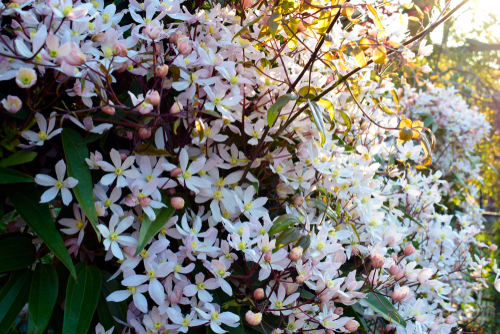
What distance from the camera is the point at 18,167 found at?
1.78 feet

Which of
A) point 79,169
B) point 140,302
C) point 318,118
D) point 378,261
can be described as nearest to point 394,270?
point 378,261

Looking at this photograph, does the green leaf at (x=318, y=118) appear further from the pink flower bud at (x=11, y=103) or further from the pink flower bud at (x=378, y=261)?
the pink flower bud at (x=11, y=103)

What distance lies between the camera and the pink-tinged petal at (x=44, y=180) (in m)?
0.48

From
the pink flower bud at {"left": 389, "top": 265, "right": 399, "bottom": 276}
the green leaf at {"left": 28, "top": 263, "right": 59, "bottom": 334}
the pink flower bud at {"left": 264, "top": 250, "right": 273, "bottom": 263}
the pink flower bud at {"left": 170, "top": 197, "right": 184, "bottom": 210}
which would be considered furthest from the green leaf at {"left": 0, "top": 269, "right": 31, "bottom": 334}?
the pink flower bud at {"left": 389, "top": 265, "right": 399, "bottom": 276}

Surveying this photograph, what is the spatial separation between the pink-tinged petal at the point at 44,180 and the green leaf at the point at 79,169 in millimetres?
29

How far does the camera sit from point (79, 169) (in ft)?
1.64

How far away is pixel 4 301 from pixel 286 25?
1.90 ft

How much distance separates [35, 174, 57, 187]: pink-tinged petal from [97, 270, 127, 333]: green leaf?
18 centimetres

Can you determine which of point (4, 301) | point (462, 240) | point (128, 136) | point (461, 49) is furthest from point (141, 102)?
point (461, 49)

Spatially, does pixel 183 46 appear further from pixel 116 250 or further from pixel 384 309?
pixel 384 309

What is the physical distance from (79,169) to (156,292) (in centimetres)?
20

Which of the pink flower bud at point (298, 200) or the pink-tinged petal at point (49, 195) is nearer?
the pink-tinged petal at point (49, 195)

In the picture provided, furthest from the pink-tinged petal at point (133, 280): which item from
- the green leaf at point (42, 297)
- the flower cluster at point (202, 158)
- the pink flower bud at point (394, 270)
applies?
the pink flower bud at point (394, 270)

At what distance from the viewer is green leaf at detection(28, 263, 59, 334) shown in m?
0.47
